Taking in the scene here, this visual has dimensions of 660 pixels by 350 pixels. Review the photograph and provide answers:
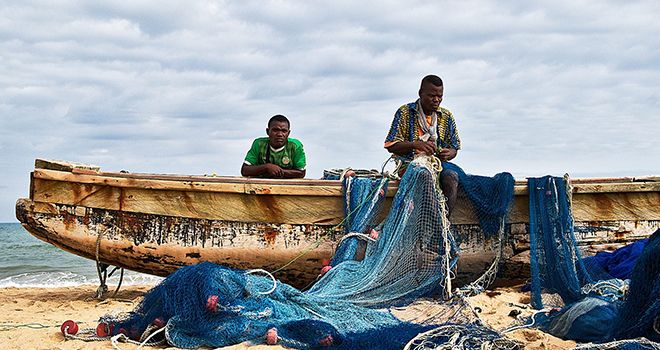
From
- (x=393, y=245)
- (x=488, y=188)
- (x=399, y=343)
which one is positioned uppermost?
(x=488, y=188)

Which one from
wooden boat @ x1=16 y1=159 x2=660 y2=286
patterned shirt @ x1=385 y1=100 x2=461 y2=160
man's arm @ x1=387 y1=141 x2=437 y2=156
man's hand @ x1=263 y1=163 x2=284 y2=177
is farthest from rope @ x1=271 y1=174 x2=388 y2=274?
man's hand @ x1=263 y1=163 x2=284 y2=177

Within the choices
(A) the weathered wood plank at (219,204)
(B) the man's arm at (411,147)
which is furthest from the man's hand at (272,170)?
(B) the man's arm at (411,147)

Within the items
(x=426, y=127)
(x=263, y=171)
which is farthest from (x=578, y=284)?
(x=263, y=171)

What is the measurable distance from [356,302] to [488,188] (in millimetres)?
2084

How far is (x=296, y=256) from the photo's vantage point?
20.6 ft

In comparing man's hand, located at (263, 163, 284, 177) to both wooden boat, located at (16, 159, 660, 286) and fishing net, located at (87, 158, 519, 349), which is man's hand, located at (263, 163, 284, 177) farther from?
fishing net, located at (87, 158, 519, 349)

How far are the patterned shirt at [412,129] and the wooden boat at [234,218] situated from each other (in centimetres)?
61

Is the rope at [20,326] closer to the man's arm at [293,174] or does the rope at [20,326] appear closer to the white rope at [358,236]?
the white rope at [358,236]

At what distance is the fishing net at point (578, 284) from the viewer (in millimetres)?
3180

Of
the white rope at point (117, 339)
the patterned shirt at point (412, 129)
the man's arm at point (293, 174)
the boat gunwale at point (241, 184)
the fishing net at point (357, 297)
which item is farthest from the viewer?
the man's arm at point (293, 174)

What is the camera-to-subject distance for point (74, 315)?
5.78 metres

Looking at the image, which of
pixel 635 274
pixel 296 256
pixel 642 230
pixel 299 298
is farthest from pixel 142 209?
pixel 642 230

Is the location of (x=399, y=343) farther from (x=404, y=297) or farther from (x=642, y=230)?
(x=642, y=230)

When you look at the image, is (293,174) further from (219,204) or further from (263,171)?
(219,204)
